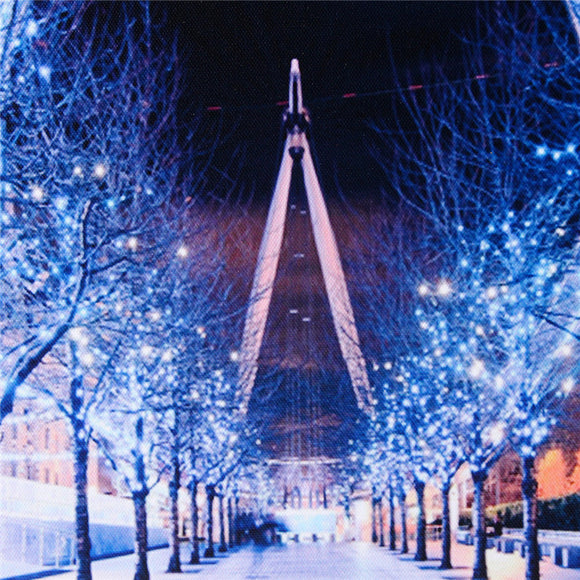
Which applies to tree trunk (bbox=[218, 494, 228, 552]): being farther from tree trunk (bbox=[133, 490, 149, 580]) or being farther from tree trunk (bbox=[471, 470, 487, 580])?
tree trunk (bbox=[471, 470, 487, 580])

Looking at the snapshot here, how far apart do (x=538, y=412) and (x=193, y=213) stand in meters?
9.47

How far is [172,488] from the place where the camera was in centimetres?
2345

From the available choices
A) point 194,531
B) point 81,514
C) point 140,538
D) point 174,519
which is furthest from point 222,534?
point 81,514

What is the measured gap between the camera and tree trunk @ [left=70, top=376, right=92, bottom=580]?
14.2 m

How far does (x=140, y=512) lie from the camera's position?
18609mm

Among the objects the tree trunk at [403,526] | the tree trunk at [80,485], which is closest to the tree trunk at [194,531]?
the tree trunk at [403,526]

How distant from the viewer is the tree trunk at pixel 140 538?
58.8ft

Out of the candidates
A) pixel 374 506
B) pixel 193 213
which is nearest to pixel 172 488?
pixel 193 213

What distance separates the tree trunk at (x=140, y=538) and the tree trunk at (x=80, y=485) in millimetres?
3671

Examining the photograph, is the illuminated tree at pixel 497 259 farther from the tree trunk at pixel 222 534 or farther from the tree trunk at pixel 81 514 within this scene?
the tree trunk at pixel 222 534

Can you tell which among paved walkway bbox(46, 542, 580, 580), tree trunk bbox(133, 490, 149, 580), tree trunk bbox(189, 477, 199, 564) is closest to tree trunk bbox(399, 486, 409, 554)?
paved walkway bbox(46, 542, 580, 580)

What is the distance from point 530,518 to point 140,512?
8011 mm

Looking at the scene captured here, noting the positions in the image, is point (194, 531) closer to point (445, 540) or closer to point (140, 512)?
point (445, 540)

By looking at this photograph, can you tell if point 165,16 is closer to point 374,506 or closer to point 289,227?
point 374,506
